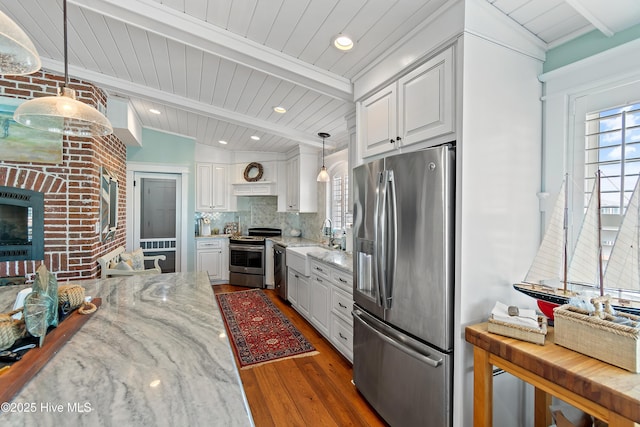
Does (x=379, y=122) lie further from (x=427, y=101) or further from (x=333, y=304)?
(x=333, y=304)

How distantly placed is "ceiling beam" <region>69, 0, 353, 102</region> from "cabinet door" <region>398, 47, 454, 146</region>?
747 mm

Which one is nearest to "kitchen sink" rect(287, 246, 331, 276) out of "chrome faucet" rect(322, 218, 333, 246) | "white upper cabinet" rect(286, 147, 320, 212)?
"chrome faucet" rect(322, 218, 333, 246)

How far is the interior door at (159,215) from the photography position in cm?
469

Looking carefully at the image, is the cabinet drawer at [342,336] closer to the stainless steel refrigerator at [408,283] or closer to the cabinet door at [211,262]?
the stainless steel refrigerator at [408,283]

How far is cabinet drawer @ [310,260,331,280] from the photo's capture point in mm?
3013

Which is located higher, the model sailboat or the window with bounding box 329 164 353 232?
the window with bounding box 329 164 353 232

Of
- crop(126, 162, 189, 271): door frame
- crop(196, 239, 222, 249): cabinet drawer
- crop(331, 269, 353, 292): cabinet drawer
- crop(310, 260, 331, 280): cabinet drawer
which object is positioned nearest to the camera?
crop(331, 269, 353, 292): cabinet drawer

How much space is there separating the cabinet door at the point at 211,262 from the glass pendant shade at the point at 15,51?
4.32 m

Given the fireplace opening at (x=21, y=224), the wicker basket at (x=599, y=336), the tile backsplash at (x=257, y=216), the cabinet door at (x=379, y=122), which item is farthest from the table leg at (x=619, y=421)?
the tile backsplash at (x=257, y=216)

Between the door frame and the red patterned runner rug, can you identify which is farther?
the door frame

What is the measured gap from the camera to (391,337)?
1.84m

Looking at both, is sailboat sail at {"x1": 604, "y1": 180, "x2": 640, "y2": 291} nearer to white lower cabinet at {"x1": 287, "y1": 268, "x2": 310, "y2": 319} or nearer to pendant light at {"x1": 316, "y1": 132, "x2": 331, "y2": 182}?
white lower cabinet at {"x1": 287, "y1": 268, "x2": 310, "y2": 319}

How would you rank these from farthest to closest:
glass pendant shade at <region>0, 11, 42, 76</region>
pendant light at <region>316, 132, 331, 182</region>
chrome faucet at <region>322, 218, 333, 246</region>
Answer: chrome faucet at <region>322, 218, 333, 246</region> → pendant light at <region>316, 132, 331, 182</region> → glass pendant shade at <region>0, 11, 42, 76</region>

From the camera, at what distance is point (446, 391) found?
1.52 metres
